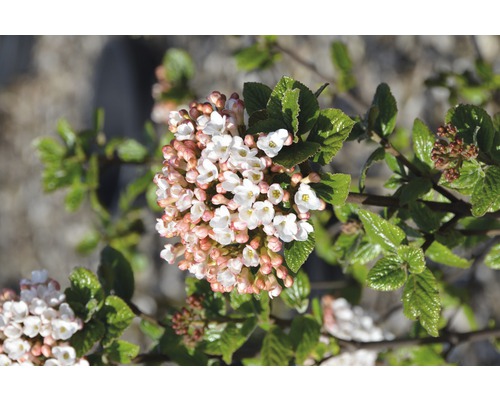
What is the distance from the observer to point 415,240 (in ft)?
4.16

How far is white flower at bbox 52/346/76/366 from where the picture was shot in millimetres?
1179

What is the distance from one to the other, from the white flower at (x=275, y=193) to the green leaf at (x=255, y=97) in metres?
0.17

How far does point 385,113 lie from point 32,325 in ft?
2.55

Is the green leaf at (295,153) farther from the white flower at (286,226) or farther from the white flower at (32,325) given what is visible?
the white flower at (32,325)

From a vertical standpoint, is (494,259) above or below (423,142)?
below

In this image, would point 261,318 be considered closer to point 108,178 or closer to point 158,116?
point 158,116

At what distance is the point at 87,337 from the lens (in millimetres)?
1221

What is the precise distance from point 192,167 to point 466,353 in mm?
1791

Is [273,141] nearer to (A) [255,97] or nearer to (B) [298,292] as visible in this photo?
(A) [255,97]

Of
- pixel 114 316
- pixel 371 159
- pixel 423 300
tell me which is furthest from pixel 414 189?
pixel 114 316

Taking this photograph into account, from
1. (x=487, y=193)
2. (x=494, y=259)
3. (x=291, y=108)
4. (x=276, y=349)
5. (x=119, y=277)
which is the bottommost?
(x=276, y=349)

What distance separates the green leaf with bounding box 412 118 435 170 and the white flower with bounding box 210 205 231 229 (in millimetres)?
430

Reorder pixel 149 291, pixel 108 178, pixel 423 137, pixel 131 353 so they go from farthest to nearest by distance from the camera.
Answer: pixel 108 178 < pixel 149 291 < pixel 131 353 < pixel 423 137

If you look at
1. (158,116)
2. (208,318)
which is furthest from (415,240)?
(158,116)
